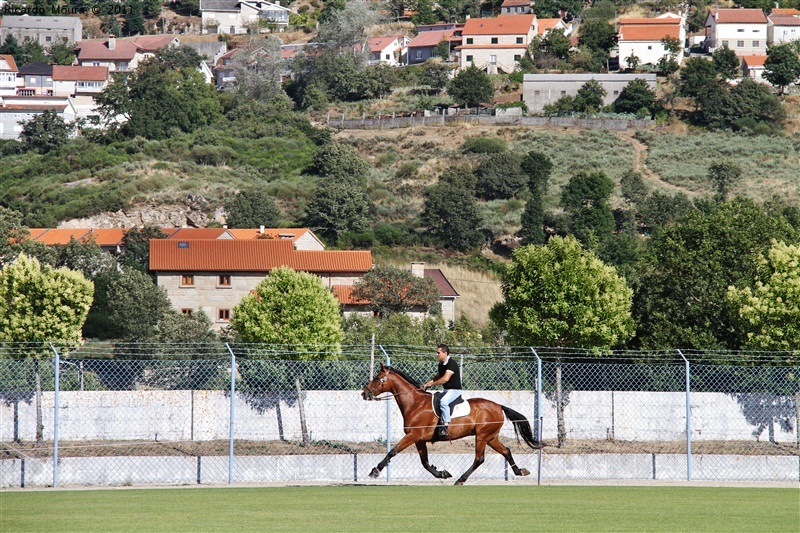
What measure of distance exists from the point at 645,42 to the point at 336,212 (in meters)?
58.4

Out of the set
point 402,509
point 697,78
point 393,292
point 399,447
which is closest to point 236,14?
point 697,78

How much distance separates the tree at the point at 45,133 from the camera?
106625 mm

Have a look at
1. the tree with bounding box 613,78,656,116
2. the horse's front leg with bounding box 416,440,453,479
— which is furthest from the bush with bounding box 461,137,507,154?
the horse's front leg with bounding box 416,440,453,479

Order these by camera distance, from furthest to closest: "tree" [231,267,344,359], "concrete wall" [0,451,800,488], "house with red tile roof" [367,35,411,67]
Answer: "house with red tile roof" [367,35,411,67], "tree" [231,267,344,359], "concrete wall" [0,451,800,488]

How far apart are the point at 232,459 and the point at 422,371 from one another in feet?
17.6

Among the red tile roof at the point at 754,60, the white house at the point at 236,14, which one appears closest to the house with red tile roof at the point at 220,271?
the red tile roof at the point at 754,60

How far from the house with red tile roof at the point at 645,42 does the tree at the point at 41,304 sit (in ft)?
318

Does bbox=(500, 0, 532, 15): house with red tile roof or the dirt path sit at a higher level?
bbox=(500, 0, 532, 15): house with red tile roof

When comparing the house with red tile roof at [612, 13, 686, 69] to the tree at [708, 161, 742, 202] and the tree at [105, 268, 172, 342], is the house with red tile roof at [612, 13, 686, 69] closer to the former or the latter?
the tree at [708, 161, 742, 202]

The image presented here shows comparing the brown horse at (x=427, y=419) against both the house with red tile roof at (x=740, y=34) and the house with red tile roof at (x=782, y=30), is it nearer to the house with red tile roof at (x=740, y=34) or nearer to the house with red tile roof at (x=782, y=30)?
the house with red tile roof at (x=740, y=34)

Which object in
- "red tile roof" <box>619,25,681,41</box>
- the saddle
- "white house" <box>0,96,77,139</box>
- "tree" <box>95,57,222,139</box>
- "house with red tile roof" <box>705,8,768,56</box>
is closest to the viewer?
the saddle

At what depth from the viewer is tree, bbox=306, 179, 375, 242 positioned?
78.2 meters

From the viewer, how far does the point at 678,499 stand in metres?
16.2

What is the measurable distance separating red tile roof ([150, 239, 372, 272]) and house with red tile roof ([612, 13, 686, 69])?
6951 centimetres
